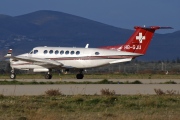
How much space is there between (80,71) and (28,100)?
98.4 ft

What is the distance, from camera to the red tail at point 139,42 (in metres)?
59.5

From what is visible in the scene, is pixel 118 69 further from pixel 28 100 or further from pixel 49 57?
pixel 28 100

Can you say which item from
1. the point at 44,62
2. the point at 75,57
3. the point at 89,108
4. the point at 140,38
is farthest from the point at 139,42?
the point at 89,108

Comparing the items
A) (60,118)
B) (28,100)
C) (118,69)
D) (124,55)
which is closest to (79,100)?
(28,100)

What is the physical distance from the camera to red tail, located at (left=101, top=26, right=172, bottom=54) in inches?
2341

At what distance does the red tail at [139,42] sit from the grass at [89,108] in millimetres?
26099

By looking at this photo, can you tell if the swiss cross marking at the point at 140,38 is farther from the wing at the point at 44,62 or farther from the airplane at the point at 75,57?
the wing at the point at 44,62

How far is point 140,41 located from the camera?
198 ft

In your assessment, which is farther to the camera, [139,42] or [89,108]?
[139,42]

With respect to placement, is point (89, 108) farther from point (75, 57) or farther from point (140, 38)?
point (140, 38)

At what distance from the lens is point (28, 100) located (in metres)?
30.6

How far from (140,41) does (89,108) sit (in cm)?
3326

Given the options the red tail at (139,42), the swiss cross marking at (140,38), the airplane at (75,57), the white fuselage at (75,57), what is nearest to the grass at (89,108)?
the airplane at (75,57)

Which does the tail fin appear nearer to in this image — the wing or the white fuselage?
the white fuselage
